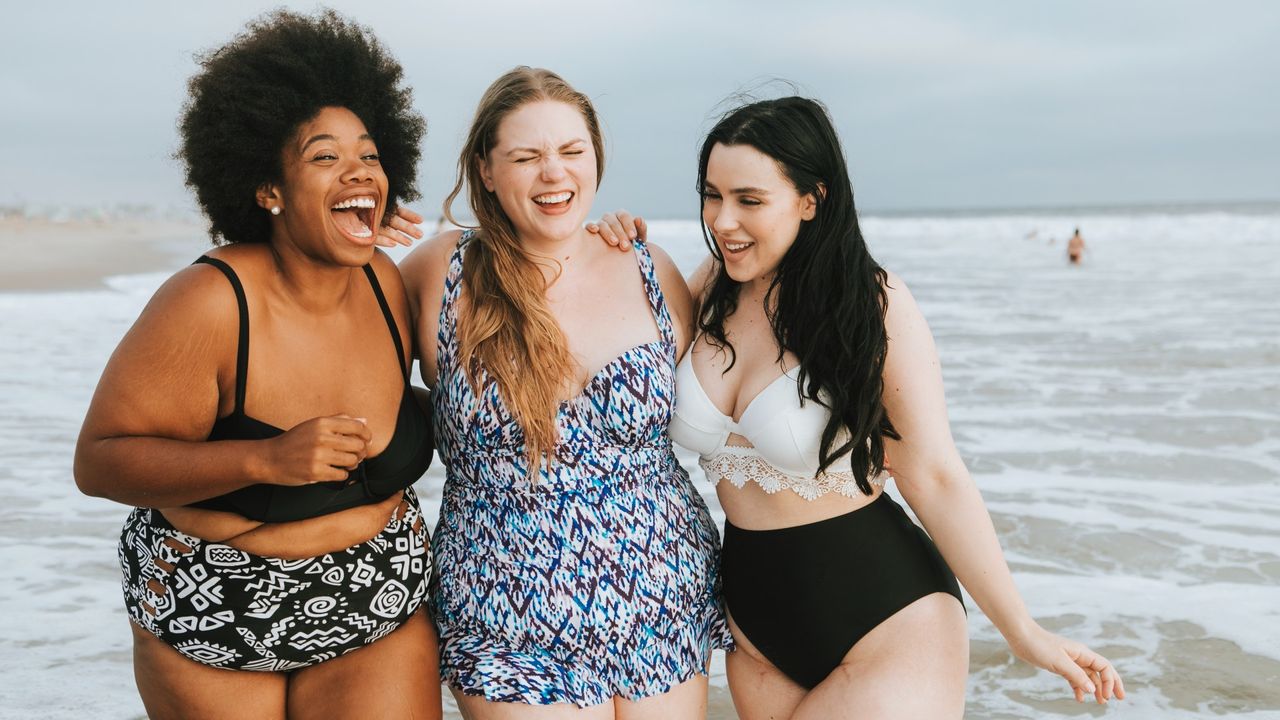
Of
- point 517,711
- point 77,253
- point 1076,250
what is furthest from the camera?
point 77,253

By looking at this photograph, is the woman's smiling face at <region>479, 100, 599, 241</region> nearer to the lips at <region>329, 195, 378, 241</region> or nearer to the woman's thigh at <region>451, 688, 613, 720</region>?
the lips at <region>329, 195, 378, 241</region>

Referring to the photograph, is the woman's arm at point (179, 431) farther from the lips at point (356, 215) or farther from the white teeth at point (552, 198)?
the white teeth at point (552, 198)

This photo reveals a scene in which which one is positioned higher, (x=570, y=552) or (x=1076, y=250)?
(x=570, y=552)

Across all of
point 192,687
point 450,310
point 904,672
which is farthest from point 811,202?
point 192,687

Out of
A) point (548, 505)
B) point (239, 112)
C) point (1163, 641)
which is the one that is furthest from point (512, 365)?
point (1163, 641)

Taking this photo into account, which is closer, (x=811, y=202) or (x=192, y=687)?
(x=192, y=687)

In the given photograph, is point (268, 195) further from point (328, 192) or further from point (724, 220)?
point (724, 220)

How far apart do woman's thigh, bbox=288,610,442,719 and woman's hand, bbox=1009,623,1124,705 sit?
174cm

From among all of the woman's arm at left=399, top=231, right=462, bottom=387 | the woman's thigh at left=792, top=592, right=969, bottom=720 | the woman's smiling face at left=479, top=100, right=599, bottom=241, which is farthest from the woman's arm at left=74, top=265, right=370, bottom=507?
the woman's thigh at left=792, top=592, right=969, bottom=720

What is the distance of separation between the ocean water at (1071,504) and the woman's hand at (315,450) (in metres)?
2.27

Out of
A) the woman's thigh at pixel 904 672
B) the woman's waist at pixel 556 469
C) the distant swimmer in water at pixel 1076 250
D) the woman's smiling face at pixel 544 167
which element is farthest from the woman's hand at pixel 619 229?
the distant swimmer in water at pixel 1076 250

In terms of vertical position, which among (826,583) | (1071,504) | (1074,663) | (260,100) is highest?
(260,100)

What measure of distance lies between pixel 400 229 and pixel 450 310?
0.32 m

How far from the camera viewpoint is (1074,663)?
3.03m
